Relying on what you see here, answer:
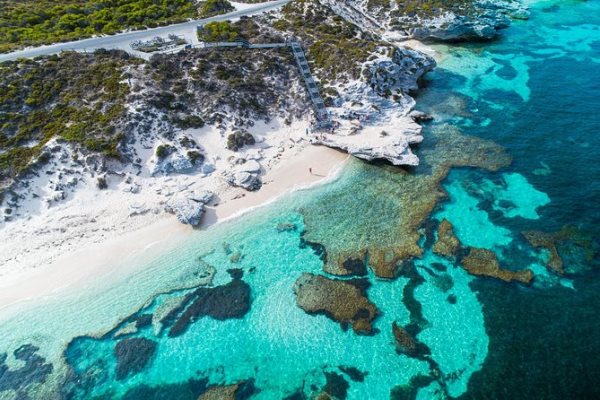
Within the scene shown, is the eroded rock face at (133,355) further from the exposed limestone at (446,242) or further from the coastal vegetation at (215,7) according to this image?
the coastal vegetation at (215,7)

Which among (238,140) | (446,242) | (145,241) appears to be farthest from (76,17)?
(446,242)

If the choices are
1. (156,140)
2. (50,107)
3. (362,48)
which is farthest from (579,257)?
(50,107)

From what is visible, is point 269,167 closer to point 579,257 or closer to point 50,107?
point 50,107

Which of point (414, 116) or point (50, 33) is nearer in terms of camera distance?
point (414, 116)

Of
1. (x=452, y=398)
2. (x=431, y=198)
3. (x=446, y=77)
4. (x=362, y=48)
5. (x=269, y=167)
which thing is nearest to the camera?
(x=452, y=398)

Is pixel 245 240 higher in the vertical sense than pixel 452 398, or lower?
higher

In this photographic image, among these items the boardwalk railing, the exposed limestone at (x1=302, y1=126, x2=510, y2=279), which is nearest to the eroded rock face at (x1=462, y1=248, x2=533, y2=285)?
the exposed limestone at (x1=302, y1=126, x2=510, y2=279)
